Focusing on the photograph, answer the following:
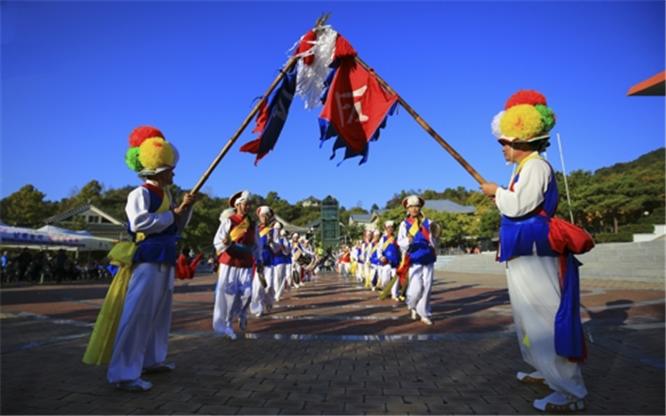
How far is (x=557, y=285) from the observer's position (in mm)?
3674

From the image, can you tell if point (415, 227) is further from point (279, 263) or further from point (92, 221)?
point (92, 221)

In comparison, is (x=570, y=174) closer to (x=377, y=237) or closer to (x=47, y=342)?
(x=377, y=237)

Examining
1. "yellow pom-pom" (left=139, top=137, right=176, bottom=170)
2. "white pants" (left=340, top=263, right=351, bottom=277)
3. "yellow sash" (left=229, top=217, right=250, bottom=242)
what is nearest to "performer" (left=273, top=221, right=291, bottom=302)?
"yellow sash" (left=229, top=217, right=250, bottom=242)

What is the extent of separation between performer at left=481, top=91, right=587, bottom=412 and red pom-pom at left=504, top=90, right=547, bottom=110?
12 mm

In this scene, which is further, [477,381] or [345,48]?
[345,48]

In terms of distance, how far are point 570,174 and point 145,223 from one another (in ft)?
158

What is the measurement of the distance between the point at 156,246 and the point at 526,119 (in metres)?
A: 3.85

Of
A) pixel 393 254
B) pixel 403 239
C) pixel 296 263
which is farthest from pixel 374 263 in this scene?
pixel 403 239

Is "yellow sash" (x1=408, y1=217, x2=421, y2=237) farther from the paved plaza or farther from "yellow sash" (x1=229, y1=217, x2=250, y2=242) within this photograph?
"yellow sash" (x1=229, y1=217, x2=250, y2=242)

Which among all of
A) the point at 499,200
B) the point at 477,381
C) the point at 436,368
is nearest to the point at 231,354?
the point at 436,368

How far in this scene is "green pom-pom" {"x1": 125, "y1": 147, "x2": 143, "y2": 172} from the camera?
4656 millimetres

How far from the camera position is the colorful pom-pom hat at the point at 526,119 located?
398 centimetres

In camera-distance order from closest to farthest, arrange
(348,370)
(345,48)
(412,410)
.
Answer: (412,410)
(348,370)
(345,48)

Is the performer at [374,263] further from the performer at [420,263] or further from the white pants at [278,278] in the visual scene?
the performer at [420,263]
